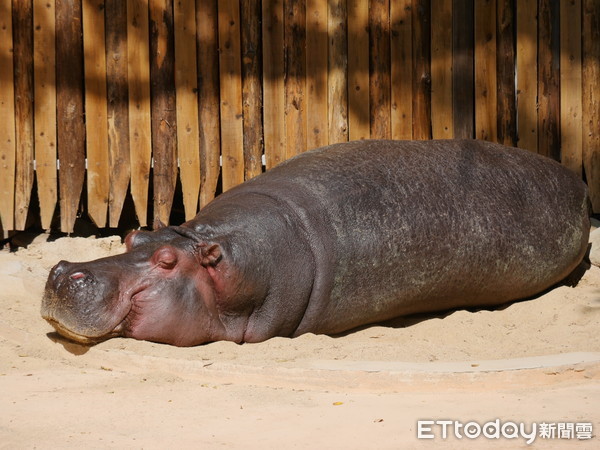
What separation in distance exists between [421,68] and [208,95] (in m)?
1.60

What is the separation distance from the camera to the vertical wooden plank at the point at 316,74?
6.96 m

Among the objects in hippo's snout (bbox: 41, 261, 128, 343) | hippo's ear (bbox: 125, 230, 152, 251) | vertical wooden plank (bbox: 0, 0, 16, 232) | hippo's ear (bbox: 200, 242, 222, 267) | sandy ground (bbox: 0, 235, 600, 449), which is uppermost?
vertical wooden plank (bbox: 0, 0, 16, 232)

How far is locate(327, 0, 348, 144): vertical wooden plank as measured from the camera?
697cm

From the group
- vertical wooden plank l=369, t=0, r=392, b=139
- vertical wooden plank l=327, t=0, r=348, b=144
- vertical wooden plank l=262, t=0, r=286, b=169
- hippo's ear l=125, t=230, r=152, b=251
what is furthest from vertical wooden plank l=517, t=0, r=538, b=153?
hippo's ear l=125, t=230, r=152, b=251

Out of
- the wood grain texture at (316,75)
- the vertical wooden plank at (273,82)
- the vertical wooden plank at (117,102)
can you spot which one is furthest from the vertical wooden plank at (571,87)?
the vertical wooden plank at (117,102)

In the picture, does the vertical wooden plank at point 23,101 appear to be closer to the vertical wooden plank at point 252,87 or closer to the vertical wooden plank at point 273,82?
the vertical wooden plank at point 252,87

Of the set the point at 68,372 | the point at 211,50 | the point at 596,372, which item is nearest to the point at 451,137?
the point at 211,50

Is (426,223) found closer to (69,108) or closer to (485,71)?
(485,71)

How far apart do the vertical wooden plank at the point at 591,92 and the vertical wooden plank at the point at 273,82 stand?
2314 millimetres

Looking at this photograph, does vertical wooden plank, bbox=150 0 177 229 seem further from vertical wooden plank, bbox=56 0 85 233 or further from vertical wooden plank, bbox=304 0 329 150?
vertical wooden plank, bbox=304 0 329 150

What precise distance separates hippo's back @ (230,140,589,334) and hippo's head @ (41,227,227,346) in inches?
27.9

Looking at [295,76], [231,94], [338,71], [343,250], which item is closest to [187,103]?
[231,94]

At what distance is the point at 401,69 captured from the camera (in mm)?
7070

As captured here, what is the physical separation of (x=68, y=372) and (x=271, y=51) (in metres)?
3.26
